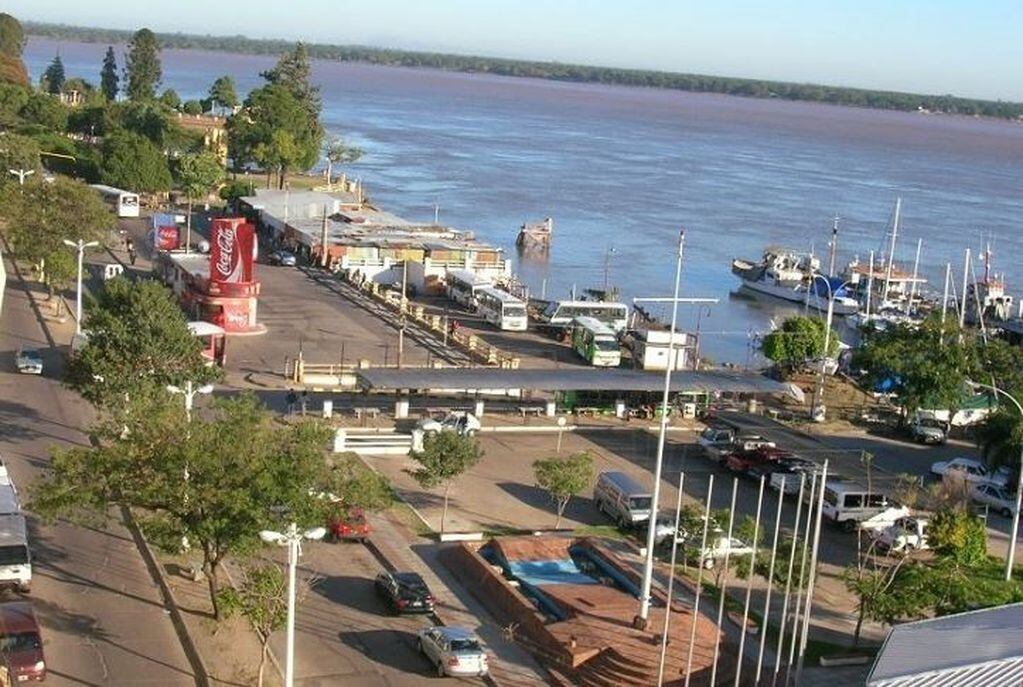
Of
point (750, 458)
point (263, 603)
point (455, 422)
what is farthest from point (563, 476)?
point (263, 603)

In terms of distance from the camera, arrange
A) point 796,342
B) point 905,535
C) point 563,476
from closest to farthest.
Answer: point 563,476 → point 905,535 → point 796,342

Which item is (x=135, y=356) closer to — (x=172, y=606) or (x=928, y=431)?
(x=172, y=606)

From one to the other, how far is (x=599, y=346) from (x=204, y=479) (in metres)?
22.3

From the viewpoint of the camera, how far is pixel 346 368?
33.2 meters

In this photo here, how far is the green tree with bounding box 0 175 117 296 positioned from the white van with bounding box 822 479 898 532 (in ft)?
73.2

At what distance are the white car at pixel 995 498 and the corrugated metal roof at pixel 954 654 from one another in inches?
498

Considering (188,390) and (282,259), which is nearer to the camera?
(188,390)

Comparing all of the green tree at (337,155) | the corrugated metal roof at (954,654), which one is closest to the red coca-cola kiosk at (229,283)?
the corrugated metal roof at (954,654)

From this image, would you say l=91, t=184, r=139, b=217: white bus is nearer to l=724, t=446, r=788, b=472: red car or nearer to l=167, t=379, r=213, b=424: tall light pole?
l=167, t=379, r=213, b=424: tall light pole

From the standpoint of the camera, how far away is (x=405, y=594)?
18.4 meters

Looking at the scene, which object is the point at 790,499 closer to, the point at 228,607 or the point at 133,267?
the point at 228,607

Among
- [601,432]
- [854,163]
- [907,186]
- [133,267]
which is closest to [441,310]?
[133,267]

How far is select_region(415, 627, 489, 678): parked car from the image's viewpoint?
16.4m

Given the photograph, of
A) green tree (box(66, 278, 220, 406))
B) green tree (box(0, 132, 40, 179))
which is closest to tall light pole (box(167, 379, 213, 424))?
green tree (box(66, 278, 220, 406))
